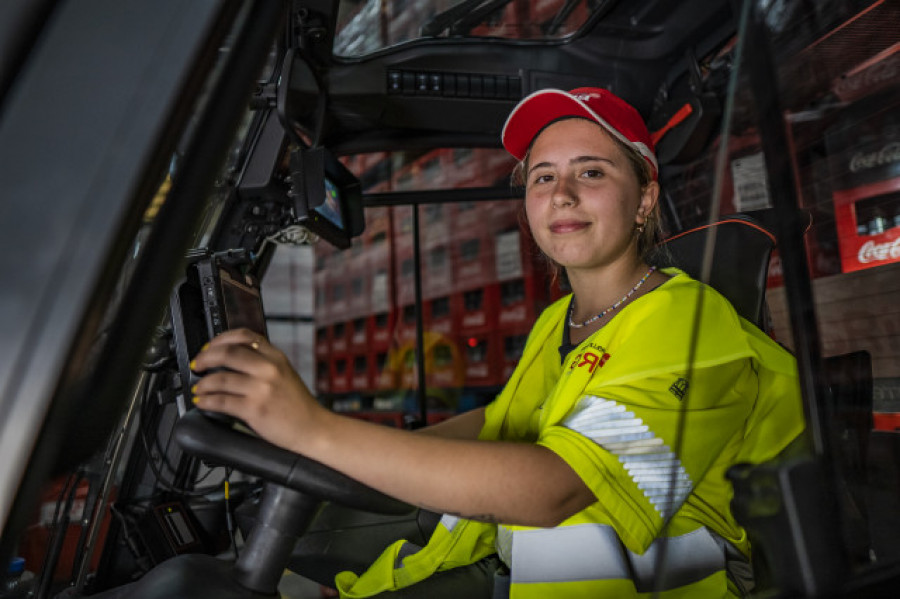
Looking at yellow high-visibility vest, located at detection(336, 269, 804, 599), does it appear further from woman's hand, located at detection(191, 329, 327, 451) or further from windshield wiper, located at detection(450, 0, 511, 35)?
windshield wiper, located at detection(450, 0, 511, 35)

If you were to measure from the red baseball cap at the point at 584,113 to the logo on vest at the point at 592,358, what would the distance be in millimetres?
370

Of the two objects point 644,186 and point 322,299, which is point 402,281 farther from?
point 644,186

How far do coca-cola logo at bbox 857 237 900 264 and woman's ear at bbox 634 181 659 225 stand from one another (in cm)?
42

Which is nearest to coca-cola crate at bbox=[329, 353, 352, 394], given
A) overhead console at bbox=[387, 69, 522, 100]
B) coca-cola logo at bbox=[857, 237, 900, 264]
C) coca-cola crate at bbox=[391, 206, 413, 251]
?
coca-cola crate at bbox=[391, 206, 413, 251]

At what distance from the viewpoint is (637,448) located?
2.56 ft

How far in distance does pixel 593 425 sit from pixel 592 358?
146 millimetres

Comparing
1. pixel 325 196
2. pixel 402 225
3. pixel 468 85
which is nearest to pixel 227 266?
pixel 325 196

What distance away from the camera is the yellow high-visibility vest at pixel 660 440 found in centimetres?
78

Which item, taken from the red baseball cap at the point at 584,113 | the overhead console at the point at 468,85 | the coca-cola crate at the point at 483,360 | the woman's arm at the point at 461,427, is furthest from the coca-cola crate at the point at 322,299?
the red baseball cap at the point at 584,113

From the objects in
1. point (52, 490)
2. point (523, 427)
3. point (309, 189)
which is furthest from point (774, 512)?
point (309, 189)

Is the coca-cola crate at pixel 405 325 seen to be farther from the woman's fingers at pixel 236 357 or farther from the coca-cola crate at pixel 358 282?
the woman's fingers at pixel 236 357

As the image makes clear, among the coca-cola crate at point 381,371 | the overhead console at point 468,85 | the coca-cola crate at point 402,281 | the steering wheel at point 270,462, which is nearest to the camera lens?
the steering wheel at point 270,462

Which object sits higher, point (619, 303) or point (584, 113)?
point (584, 113)

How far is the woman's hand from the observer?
0.57 meters
